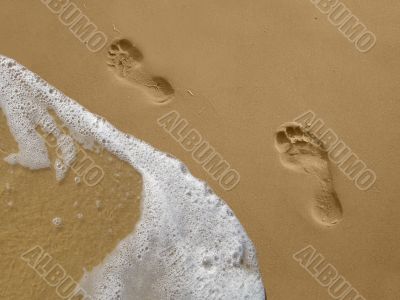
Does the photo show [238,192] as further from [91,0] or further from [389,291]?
[91,0]

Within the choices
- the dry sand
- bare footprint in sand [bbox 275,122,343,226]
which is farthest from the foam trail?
bare footprint in sand [bbox 275,122,343,226]

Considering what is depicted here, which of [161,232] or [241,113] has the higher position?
[241,113]

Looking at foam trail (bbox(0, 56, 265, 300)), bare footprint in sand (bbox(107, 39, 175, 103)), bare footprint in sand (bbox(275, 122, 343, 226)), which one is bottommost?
foam trail (bbox(0, 56, 265, 300))

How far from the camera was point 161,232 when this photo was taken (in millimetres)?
2684

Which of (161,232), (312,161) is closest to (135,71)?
(161,232)

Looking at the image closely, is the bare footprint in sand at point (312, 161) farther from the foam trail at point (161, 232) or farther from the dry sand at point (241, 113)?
the foam trail at point (161, 232)

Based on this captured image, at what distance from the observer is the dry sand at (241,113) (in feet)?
8.58

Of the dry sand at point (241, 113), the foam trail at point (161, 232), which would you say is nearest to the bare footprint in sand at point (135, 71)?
the dry sand at point (241, 113)

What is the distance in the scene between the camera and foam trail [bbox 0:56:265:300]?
8.64 feet

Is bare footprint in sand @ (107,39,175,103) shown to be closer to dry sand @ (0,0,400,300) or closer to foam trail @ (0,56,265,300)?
dry sand @ (0,0,400,300)

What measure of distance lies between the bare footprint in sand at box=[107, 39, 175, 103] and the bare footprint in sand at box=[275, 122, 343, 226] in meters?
0.74

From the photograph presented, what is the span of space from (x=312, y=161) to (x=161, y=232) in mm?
1002

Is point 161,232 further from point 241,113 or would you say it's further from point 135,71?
point 135,71

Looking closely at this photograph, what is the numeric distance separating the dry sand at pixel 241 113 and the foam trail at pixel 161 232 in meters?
0.06
